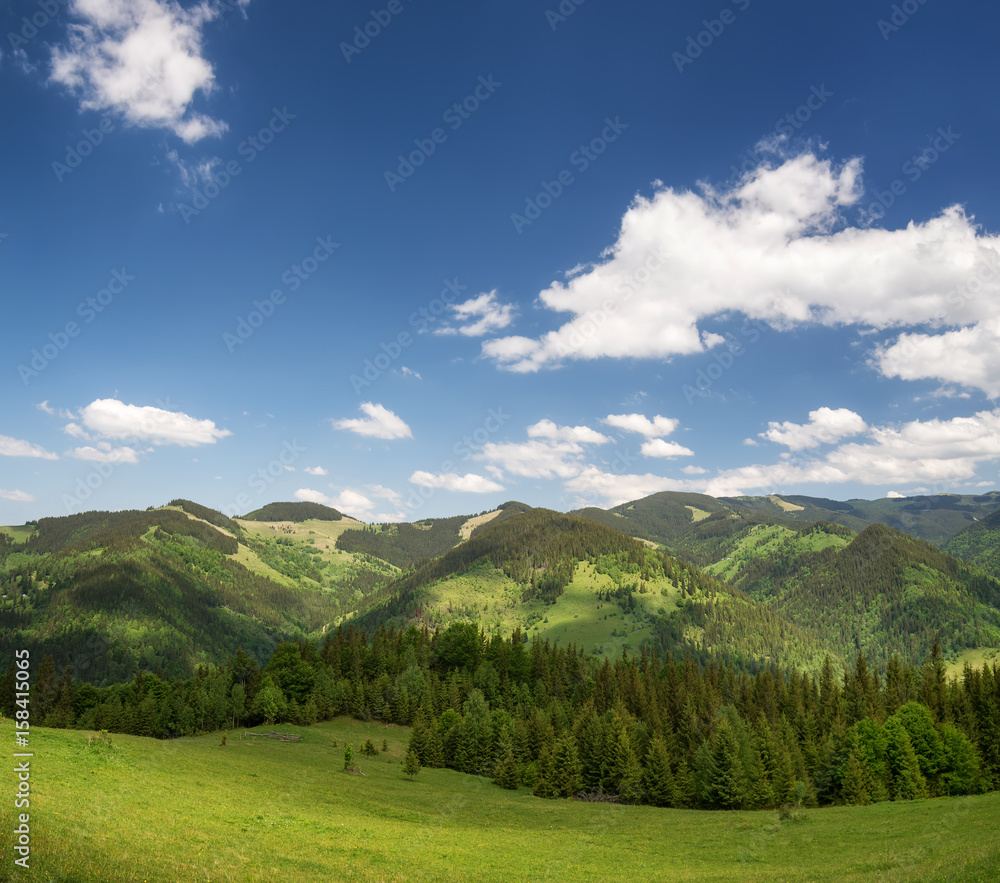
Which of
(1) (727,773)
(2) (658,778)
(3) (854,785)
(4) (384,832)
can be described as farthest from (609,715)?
(4) (384,832)

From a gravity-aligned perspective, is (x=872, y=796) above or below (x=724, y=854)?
below

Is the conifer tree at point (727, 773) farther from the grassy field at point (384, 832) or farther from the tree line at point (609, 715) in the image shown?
the grassy field at point (384, 832)

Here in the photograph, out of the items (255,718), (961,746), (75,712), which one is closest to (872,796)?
(961,746)

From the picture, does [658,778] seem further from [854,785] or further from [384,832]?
[384,832]

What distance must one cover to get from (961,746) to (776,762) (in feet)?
88.9

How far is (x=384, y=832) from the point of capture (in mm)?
44375

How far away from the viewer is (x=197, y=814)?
37.4m

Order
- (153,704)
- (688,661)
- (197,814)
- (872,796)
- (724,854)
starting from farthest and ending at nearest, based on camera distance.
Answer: (688,661) → (153,704) → (872,796) → (724,854) → (197,814)

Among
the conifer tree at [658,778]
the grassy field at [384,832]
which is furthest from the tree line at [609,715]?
the grassy field at [384,832]

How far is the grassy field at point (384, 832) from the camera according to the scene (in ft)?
84.0

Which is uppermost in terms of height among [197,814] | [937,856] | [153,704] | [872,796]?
[197,814]

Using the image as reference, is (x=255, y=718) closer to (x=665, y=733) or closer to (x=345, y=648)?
(x=345, y=648)

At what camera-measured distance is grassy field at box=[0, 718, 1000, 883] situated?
25.6 meters

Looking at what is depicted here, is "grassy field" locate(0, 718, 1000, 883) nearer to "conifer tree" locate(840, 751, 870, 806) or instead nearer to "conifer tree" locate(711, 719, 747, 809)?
"conifer tree" locate(711, 719, 747, 809)
